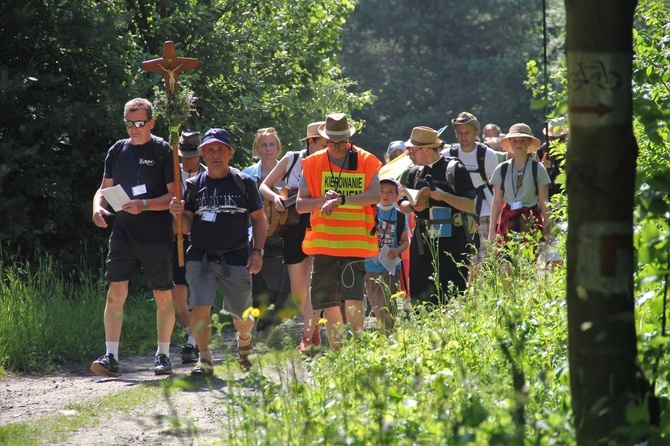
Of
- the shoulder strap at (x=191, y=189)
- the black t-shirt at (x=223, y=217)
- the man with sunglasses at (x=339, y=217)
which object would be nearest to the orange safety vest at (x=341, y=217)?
the man with sunglasses at (x=339, y=217)

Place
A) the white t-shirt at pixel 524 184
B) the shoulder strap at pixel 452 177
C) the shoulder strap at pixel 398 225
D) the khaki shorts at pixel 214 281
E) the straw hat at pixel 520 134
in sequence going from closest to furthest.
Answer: the khaki shorts at pixel 214 281 → the shoulder strap at pixel 452 177 → the shoulder strap at pixel 398 225 → the white t-shirt at pixel 524 184 → the straw hat at pixel 520 134

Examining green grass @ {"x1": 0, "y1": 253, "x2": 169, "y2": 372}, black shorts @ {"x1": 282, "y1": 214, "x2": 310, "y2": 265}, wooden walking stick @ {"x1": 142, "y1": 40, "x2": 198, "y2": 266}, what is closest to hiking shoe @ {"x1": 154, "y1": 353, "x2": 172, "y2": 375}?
green grass @ {"x1": 0, "y1": 253, "x2": 169, "y2": 372}

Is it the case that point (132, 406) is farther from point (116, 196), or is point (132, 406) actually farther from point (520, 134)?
point (520, 134)

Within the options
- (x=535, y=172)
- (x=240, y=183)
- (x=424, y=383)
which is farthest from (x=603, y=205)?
(x=535, y=172)

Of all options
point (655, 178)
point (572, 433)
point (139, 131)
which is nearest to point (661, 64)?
point (655, 178)

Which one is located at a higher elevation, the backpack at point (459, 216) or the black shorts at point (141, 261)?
the backpack at point (459, 216)

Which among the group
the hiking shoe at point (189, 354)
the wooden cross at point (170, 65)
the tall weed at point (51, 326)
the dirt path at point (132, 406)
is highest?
the wooden cross at point (170, 65)

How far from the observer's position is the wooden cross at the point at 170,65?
9.16 meters

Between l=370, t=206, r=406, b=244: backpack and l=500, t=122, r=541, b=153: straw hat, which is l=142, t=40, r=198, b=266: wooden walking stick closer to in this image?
l=370, t=206, r=406, b=244: backpack

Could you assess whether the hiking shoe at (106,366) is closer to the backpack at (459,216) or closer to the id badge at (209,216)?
the id badge at (209,216)

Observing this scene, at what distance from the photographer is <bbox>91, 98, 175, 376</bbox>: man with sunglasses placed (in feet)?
29.4

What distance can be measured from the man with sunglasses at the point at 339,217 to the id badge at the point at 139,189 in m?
1.26

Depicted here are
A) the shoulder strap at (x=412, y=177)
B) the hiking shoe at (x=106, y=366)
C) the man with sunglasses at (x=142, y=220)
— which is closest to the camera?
the hiking shoe at (x=106, y=366)

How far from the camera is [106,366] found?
8.77 m
